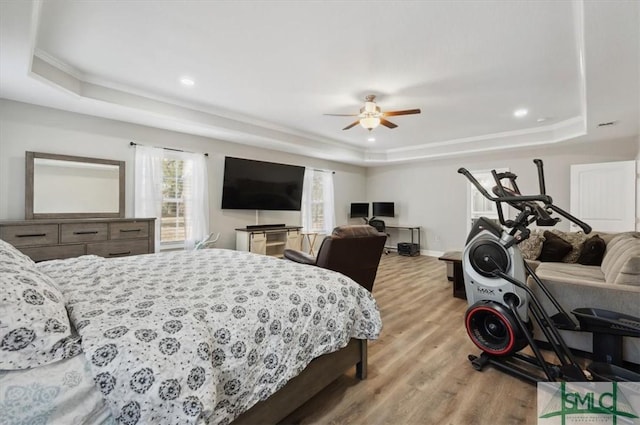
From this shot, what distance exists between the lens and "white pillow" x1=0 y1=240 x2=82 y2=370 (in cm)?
88

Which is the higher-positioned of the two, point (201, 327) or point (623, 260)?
point (623, 260)

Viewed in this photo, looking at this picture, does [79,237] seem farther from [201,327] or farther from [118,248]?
[201,327]

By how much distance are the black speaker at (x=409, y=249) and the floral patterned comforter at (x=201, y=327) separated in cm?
548

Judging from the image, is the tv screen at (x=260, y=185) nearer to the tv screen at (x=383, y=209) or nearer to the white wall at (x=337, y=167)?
the white wall at (x=337, y=167)

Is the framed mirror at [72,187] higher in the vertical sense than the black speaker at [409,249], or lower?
higher

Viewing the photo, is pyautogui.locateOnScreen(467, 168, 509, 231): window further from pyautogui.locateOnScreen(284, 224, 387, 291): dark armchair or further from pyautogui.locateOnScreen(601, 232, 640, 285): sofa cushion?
pyautogui.locateOnScreen(284, 224, 387, 291): dark armchair

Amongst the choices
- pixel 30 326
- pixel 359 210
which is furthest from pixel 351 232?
pixel 359 210

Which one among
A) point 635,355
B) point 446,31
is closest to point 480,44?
point 446,31

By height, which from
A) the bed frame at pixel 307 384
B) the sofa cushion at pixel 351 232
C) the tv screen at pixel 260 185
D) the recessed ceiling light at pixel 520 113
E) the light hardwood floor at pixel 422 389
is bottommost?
the light hardwood floor at pixel 422 389

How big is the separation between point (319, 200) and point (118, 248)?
446cm

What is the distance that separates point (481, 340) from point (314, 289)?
4.95ft

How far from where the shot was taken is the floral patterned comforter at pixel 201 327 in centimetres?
96

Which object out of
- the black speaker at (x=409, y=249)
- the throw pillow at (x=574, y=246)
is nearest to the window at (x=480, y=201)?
the black speaker at (x=409, y=249)

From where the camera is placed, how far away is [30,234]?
3004 millimetres
